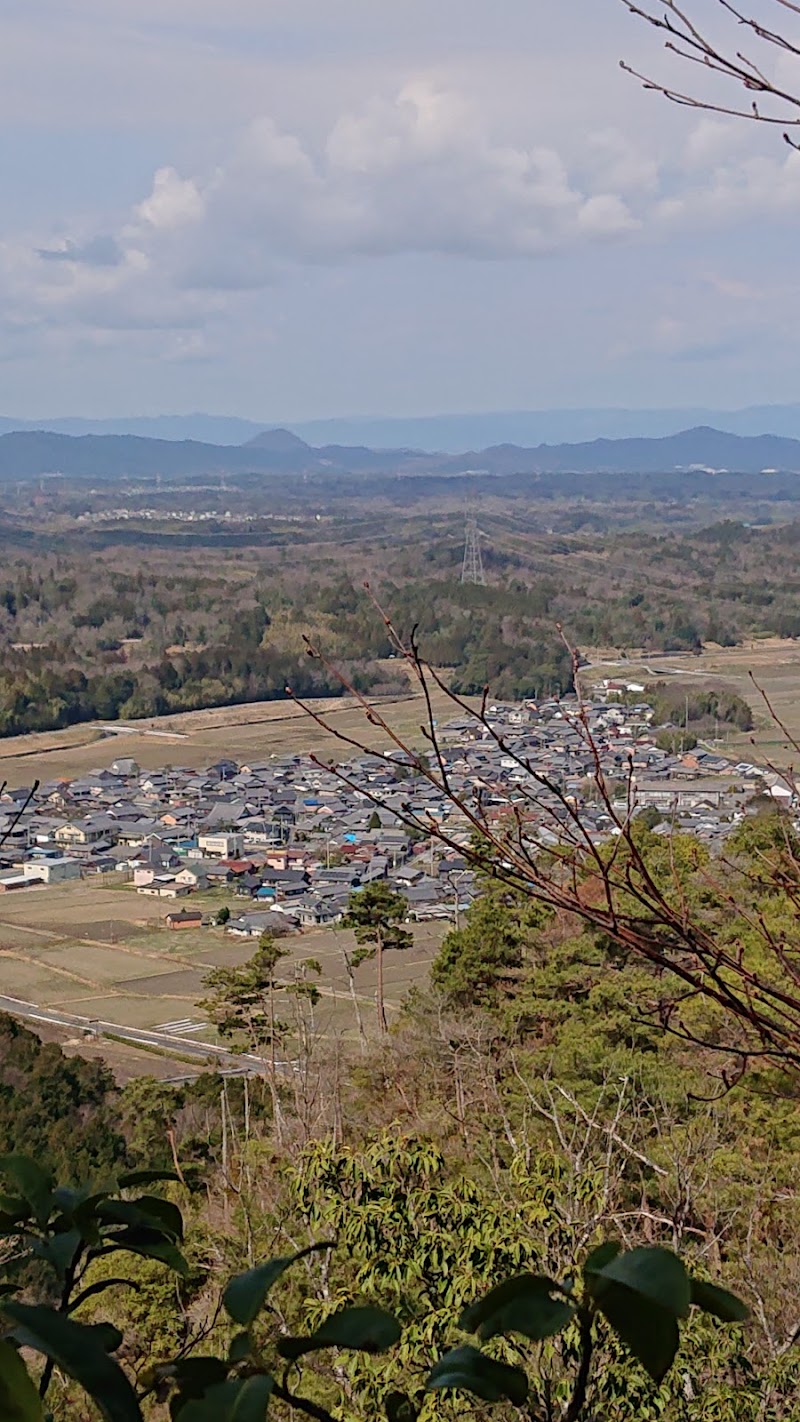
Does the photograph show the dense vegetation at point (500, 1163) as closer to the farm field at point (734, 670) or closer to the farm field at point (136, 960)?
the farm field at point (136, 960)

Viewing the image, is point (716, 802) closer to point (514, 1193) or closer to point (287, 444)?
point (514, 1193)

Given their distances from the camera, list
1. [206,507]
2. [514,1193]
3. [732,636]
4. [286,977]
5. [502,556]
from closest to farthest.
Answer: [514,1193], [286,977], [732,636], [502,556], [206,507]

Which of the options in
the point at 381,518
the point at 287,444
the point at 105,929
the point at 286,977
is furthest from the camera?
the point at 287,444

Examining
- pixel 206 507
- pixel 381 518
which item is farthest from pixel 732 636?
pixel 206 507

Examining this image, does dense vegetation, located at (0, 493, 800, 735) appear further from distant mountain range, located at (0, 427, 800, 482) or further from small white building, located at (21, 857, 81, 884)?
distant mountain range, located at (0, 427, 800, 482)

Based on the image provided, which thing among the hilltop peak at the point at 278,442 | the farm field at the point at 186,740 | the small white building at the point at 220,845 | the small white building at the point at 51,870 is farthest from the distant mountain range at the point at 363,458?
the small white building at the point at 51,870

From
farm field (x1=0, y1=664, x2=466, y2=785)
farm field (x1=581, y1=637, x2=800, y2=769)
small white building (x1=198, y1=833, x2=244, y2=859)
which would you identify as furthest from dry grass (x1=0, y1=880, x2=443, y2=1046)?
farm field (x1=581, y1=637, x2=800, y2=769)
